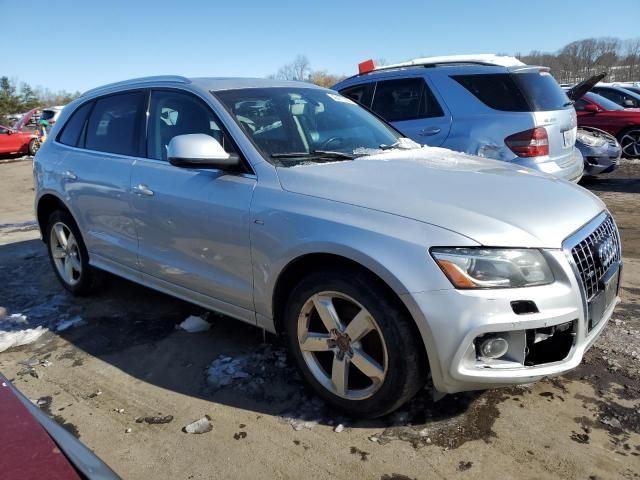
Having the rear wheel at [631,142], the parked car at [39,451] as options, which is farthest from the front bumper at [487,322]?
the rear wheel at [631,142]

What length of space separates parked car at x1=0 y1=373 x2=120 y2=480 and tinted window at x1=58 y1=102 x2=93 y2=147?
331 cm

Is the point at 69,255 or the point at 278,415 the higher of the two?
the point at 69,255

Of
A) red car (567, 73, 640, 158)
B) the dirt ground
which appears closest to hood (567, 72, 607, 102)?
red car (567, 73, 640, 158)

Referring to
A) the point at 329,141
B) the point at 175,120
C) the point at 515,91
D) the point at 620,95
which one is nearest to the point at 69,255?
the point at 175,120

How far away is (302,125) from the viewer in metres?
3.34

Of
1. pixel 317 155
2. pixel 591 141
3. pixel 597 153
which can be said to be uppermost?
pixel 317 155

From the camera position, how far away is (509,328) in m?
2.18

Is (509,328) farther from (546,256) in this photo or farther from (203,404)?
(203,404)

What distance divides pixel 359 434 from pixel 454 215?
45.5 inches

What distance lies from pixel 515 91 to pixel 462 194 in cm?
341

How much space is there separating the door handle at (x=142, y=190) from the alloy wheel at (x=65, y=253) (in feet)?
4.20

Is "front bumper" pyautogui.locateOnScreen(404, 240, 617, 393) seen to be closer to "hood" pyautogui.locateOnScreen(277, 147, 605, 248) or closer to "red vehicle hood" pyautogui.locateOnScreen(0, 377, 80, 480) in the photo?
"hood" pyautogui.locateOnScreen(277, 147, 605, 248)

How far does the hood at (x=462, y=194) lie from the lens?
7.44 ft

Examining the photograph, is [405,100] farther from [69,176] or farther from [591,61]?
[591,61]
